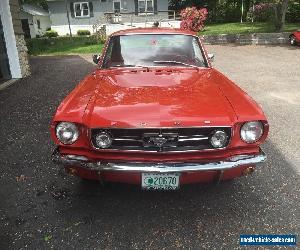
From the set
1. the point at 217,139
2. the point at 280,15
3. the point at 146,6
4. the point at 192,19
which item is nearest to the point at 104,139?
the point at 217,139

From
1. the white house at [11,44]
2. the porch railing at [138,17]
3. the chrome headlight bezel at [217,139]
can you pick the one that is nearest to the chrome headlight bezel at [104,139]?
the chrome headlight bezel at [217,139]

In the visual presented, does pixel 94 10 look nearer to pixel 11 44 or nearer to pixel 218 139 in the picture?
pixel 11 44

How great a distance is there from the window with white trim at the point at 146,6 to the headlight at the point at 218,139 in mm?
30382

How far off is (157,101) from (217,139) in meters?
0.70

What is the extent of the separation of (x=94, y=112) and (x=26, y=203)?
1.40m

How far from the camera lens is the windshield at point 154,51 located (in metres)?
4.65

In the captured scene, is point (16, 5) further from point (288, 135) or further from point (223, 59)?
point (288, 135)

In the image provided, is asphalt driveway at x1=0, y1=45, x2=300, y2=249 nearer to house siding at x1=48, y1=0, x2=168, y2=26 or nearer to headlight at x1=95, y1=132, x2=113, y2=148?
headlight at x1=95, y1=132, x2=113, y2=148

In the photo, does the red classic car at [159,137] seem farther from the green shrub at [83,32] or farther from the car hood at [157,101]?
the green shrub at [83,32]

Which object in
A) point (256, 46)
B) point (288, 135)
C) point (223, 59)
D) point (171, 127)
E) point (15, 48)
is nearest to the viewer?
point (171, 127)

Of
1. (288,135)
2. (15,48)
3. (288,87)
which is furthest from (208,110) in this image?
(15,48)

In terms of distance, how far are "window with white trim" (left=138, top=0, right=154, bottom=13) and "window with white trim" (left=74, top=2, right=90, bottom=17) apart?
522cm

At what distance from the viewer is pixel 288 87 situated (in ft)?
30.1

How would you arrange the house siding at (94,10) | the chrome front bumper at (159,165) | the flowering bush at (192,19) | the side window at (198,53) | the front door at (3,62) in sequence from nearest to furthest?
the chrome front bumper at (159,165)
the side window at (198,53)
the front door at (3,62)
the flowering bush at (192,19)
the house siding at (94,10)
